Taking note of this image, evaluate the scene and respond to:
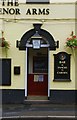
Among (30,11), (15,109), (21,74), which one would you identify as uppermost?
(30,11)

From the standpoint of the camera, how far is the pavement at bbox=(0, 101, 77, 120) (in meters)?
15.3

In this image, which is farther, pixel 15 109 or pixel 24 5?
pixel 24 5

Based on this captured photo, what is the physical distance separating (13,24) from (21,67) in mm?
1960

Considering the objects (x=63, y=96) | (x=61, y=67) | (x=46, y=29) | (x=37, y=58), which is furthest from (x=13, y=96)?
(x=46, y=29)

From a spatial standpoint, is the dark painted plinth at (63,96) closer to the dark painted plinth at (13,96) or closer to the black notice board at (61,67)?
the black notice board at (61,67)

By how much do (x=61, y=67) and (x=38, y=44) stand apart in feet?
4.78

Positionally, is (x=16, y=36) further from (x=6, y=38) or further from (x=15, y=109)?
(x=15, y=109)

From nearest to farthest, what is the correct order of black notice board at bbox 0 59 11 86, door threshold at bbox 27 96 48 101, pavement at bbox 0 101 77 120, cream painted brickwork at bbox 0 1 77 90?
1. pavement at bbox 0 101 77 120
2. cream painted brickwork at bbox 0 1 77 90
3. black notice board at bbox 0 59 11 86
4. door threshold at bbox 27 96 48 101

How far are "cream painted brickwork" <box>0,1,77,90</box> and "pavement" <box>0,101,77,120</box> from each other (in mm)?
884

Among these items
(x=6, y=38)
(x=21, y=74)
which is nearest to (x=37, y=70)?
(x=21, y=74)

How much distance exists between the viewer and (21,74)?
1883 centimetres

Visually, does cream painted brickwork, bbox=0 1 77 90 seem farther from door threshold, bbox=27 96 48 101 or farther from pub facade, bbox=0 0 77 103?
door threshold, bbox=27 96 48 101

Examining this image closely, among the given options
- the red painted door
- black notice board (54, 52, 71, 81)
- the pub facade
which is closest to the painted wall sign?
the pub facade

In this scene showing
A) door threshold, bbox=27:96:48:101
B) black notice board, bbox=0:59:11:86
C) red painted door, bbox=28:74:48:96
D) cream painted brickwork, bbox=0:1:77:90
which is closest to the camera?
cream painted brickwork, bbox=0:1:77:90
